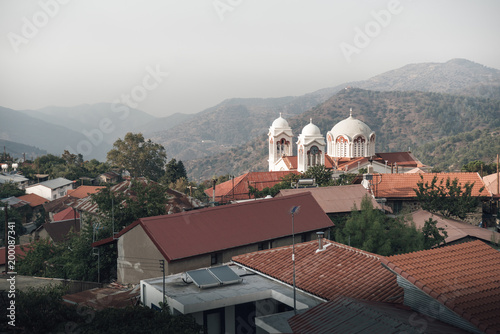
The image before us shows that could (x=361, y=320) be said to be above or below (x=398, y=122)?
below

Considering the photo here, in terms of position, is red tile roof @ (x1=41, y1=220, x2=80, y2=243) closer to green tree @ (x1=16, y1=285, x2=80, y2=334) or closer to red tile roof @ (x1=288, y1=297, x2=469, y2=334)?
green tree @ (x1=16, y1=285, x2=80, y2=334)

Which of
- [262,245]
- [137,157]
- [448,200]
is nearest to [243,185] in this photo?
[448,200]

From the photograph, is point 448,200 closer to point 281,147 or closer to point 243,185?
point 243,185

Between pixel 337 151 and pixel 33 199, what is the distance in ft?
105

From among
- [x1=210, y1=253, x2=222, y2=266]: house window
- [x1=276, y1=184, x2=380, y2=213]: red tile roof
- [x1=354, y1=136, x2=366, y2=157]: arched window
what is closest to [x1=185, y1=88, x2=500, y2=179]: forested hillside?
[x1=354, y1=136, x2=366, y2=157]: arched window

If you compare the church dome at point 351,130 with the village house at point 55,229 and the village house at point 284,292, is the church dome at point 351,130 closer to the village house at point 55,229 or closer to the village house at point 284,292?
the village house at point 55,229

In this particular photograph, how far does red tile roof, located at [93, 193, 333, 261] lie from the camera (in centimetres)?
1581

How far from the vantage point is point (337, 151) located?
178 feet

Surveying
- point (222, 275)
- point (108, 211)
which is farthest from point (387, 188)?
point (222, 275)

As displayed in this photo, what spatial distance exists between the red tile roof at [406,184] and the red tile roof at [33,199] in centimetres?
3460

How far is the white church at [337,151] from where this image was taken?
5019 centimetres

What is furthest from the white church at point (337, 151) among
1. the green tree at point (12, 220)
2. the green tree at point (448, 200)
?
the green tree at point (12, 220)

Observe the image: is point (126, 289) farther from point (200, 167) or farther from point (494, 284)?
point (200, 167)

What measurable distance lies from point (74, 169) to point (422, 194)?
5142 centimetres
